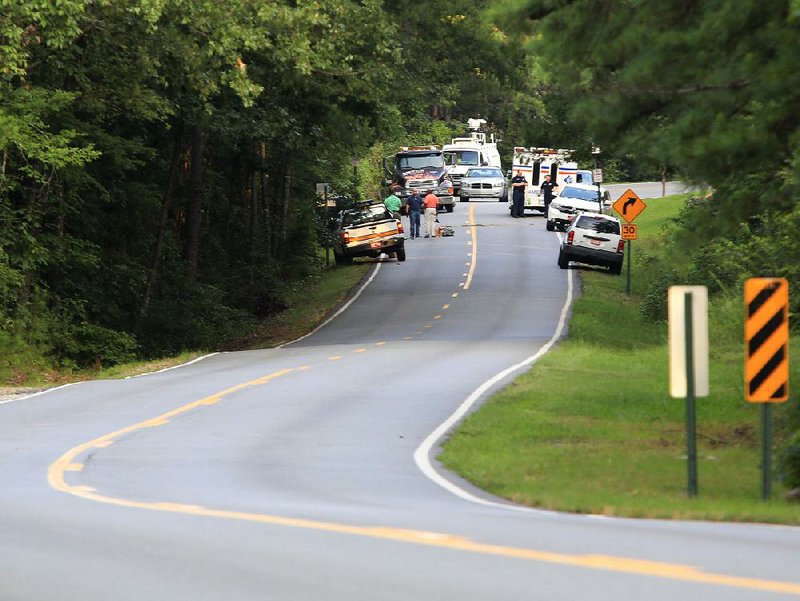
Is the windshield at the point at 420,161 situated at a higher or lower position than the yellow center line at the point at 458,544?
higher

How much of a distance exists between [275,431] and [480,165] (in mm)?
68395

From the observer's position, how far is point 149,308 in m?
40.5

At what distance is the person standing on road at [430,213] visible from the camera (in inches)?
2394

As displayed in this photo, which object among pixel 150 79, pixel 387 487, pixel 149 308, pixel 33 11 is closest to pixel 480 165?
pixel 149 308

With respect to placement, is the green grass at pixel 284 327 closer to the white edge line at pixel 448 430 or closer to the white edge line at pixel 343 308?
the white edge line at pixel 343 308

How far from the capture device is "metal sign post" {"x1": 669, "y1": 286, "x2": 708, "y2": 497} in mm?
12992

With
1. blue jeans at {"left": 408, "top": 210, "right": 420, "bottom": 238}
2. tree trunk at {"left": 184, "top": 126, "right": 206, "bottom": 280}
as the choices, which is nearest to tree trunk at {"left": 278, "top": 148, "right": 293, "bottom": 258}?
blue jeans at {"left": 408, "top": 210, "right": 420, "bottom": 238}

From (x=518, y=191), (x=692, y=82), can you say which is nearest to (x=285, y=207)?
(x=518, y=191)

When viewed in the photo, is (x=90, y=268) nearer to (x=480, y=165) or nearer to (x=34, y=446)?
(x=34, y=446)

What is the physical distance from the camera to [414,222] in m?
62.8

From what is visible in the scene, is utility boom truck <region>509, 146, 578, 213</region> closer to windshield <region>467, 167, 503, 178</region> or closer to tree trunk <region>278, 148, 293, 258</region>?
windshield <region>467, 167, 503, 178</region>

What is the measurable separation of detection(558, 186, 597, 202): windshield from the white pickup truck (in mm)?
9640

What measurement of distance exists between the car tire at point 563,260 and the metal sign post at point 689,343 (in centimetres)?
3738

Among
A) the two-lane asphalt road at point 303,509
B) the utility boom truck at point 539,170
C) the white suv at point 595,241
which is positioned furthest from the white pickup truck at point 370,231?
the two-lane asphalt road at point 303,509
